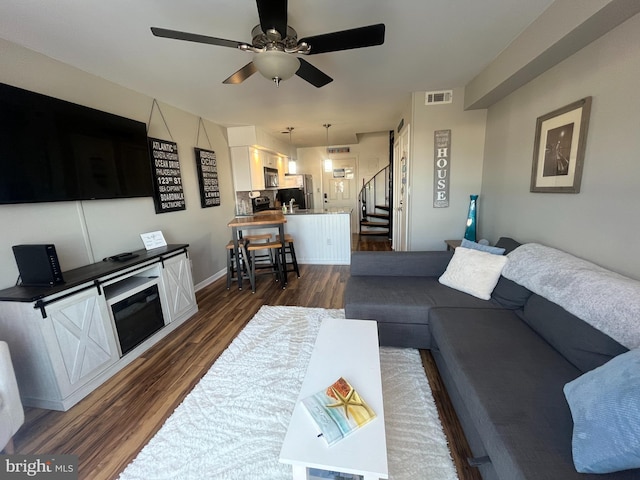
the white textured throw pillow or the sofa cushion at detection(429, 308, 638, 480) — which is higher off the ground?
the white textured throw pillow

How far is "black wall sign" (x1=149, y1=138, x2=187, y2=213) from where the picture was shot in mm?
2982

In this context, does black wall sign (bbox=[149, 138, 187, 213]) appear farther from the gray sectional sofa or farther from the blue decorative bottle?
the blue decorative bottle

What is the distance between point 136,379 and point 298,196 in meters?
5.01

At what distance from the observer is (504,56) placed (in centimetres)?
222

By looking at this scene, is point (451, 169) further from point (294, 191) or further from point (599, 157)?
point (294, 191)

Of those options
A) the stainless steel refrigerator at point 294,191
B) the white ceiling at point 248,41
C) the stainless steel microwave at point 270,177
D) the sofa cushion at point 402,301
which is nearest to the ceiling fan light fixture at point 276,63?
the white ceiling at point 248,41

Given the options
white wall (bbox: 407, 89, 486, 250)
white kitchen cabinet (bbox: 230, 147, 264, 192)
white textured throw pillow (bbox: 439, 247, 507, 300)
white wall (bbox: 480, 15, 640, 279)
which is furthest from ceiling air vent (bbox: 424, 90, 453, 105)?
white kitchen cabinet (bbox: 230, 147, 264, 192)

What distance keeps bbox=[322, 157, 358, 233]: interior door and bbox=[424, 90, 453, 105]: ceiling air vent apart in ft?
13.4

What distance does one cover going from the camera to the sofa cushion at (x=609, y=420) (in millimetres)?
760

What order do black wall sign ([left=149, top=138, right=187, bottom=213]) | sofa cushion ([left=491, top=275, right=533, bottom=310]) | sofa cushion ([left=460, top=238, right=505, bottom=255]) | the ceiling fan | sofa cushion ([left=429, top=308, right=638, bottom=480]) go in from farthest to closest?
black wall sign ([left=149, top=138, right=187, bottom=213]) → sofa cushion ([left=460, top=238, right=505, bottom=255]) → sofa cushion ([left=491, top=275, right=533, bottom=310]) → the ceiling fan → sofa cushion ([left=429, top=308, right=638, bottom=480])

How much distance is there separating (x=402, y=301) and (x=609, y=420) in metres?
1.23

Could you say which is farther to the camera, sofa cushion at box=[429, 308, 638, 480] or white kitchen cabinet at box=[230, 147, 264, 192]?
white kitchen cabinet at box=[230, 147, 264, 192]

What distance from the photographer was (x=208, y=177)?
3.94 meters

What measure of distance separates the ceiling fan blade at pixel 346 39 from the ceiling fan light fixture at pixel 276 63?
0.13 meters
